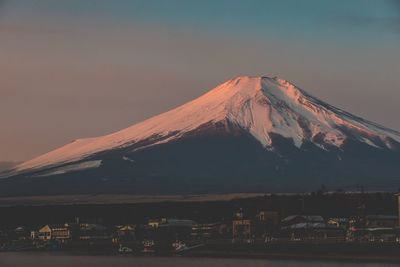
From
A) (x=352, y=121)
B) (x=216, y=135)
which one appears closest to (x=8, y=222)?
(x=216, y=135)

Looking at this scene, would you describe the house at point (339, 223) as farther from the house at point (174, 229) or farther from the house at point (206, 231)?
the house at point (174, 229)

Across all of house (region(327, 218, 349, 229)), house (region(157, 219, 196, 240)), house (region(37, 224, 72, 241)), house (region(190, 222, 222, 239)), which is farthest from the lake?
house (region(37, 224, 72, 241))

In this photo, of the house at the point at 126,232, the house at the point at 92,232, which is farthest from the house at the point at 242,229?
the house at the point at 92,232

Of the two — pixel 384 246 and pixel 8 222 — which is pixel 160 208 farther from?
pixel 384 246

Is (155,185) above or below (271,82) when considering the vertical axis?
below

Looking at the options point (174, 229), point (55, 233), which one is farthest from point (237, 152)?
point (174, 229)

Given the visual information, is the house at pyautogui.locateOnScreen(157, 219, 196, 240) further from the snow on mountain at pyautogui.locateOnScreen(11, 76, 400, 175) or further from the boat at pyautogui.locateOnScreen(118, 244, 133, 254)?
the snow on mountain at pyautogui.locateOnScreen(11, 76, 400, 175)
